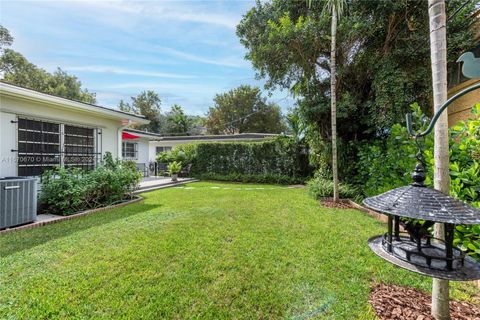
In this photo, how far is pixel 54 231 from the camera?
438 cm

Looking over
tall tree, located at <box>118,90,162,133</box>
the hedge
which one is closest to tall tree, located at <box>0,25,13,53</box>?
tall tree, located at <box>118,90,162,133</box>

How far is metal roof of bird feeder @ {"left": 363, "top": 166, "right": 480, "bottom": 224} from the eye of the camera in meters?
1.20

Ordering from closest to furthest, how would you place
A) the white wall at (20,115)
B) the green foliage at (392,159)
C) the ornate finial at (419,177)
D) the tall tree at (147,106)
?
the ornate finial at (419,177), the green foliage at (392,159), the white wall at (20,115), the tall tree at (147,106)

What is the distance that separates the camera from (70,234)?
13.7ft

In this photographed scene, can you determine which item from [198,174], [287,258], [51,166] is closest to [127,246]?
[287,258]

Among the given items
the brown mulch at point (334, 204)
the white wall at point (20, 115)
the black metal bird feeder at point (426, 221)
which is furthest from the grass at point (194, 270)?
the white wall at point (20, 115)

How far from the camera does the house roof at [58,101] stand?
481 centimetres

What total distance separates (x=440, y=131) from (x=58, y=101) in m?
7.64

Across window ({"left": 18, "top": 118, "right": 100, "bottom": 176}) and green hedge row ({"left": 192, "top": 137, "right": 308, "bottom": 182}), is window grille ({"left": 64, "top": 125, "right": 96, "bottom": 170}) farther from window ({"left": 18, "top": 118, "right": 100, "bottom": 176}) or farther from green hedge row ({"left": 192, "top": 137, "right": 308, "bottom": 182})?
green hedge row ({"left": 192, "top": 137, "right": 308, "bottom": 182})

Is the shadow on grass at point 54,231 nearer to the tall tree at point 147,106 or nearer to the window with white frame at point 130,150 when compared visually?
the window with white frame at point 130,150

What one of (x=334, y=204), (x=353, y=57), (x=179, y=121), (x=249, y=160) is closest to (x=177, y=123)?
(x=179, y=121)

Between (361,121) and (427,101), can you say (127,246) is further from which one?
(427,101)

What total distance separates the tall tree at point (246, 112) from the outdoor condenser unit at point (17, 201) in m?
28.1

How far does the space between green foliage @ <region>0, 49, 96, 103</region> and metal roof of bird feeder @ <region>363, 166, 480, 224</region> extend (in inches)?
957
